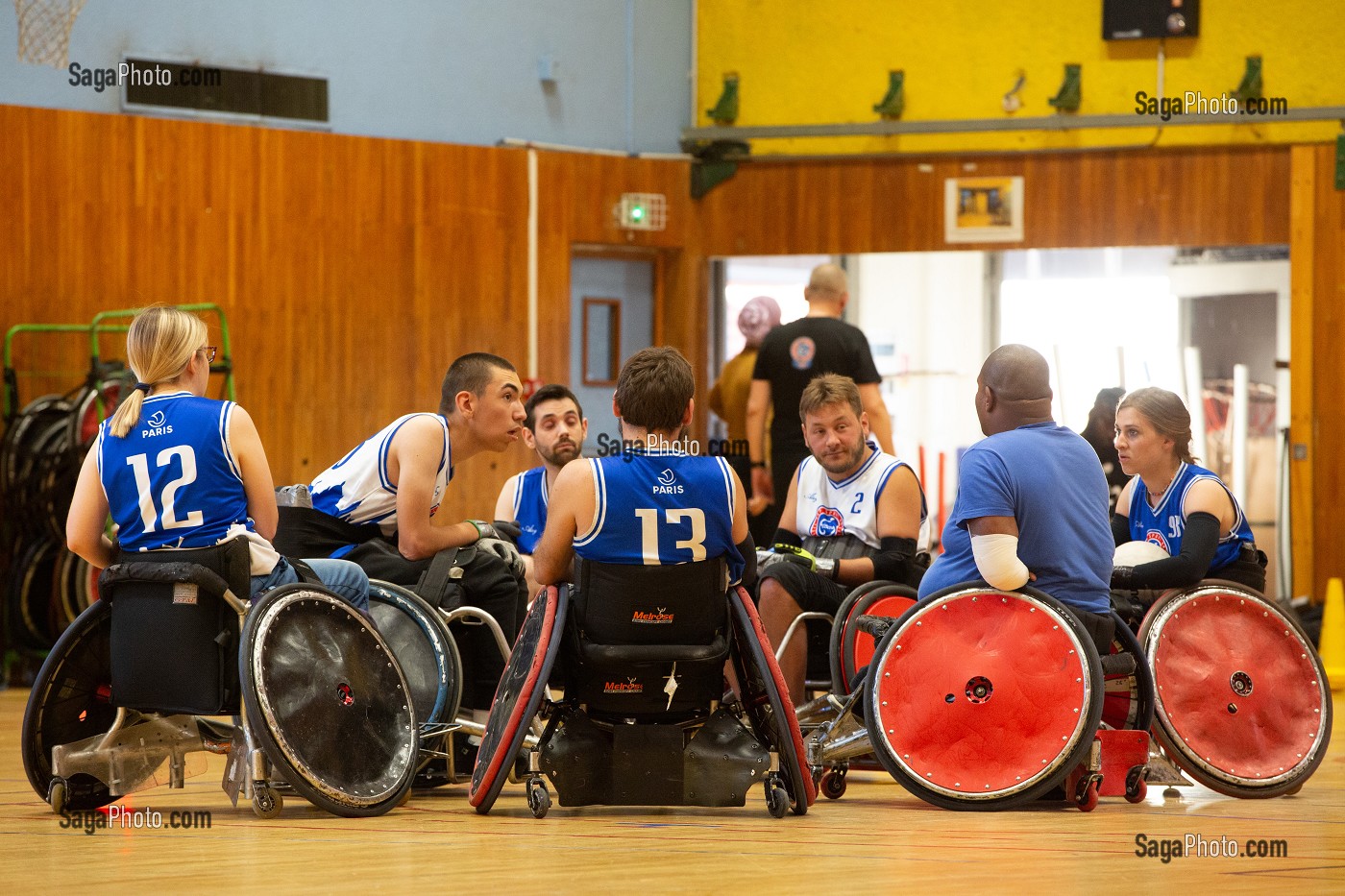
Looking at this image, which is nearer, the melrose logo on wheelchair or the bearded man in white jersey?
the melrose logo on wheelchair

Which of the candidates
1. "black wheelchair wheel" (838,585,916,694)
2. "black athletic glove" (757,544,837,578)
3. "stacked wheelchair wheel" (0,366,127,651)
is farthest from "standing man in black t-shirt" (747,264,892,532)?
"stacked wheelchair wheel" (0,366,127,651)

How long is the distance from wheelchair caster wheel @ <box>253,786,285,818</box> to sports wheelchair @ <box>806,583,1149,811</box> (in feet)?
4.27

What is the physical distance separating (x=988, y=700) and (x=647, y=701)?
76 centimetres

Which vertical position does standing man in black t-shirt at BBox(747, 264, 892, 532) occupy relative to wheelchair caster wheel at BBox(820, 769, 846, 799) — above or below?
above

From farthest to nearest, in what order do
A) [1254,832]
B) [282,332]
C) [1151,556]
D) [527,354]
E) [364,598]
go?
[527,354], [282,332], [1151,556], [364,598], [1254,832]

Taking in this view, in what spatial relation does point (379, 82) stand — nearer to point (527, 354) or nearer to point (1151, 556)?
point (527, 354)

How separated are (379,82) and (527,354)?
5.00 ft

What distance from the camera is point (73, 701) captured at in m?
3.73

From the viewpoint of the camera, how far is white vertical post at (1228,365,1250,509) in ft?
27.4

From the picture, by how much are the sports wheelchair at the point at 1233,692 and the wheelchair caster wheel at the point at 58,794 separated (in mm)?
2493

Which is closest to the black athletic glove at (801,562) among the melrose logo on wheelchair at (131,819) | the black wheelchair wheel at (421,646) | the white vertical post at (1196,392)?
the black wheelchair wheel at (421,646)

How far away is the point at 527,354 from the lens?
861 cm

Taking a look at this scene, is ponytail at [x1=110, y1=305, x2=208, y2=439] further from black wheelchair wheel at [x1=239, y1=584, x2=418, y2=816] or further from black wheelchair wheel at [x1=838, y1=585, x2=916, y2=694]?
black wheelchair wheel at [x1=838, y1=585, x2=916, y2=694]

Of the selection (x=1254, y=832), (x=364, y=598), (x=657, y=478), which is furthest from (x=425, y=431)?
(x=1254, y=832)
